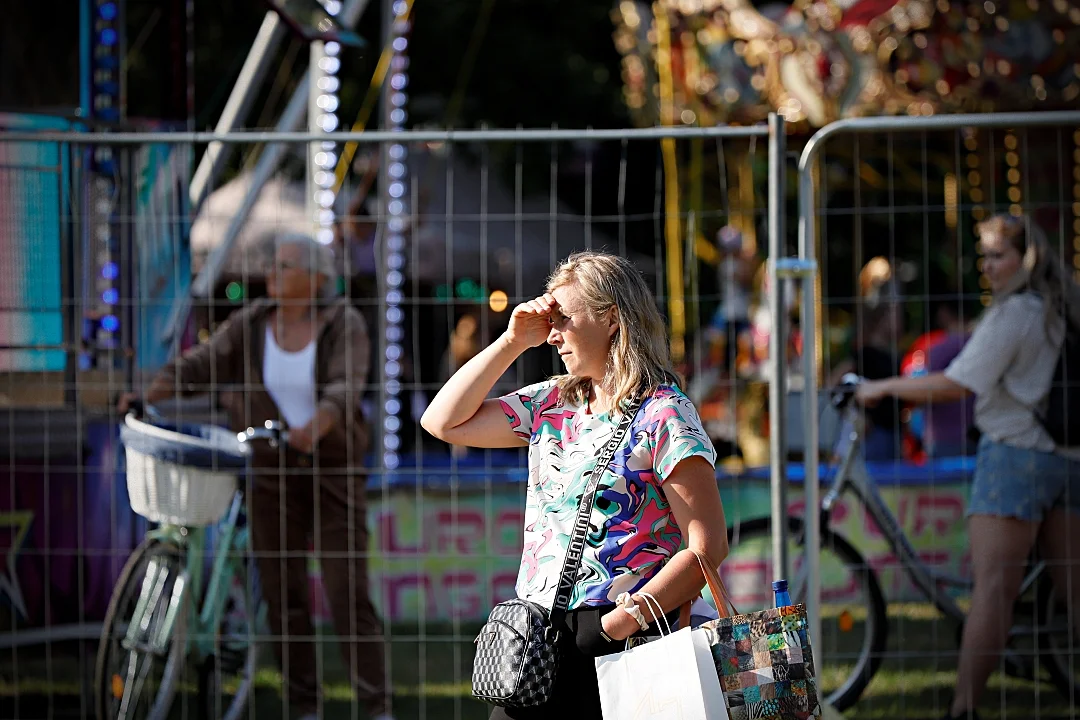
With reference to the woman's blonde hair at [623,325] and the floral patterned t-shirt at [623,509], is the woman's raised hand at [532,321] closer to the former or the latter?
the woman's blonde hair at [623,325]

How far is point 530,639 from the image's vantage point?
8.97ft

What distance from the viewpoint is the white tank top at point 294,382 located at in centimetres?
504

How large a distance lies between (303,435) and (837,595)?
7.75 ft

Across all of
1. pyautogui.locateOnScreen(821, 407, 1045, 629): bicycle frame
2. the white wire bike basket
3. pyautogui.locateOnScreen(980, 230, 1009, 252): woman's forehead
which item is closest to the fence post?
pyautogui.locateOnScreen(980, 230, 1009, 252): woman's forehead

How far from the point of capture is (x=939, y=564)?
567 centimetres

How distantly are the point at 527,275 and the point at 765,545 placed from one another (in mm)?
13101

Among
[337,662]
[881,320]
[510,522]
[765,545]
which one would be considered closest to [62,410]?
[337,662]

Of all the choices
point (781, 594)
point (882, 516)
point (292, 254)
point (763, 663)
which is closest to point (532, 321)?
point (781, 594)

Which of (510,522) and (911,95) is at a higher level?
(911,95)

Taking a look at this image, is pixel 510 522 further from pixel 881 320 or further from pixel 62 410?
pixel 881 320

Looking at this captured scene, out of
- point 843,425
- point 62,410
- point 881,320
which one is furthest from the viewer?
point 881,320

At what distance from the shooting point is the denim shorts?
15.5 ft

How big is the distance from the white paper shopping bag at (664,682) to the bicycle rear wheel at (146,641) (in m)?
2.58

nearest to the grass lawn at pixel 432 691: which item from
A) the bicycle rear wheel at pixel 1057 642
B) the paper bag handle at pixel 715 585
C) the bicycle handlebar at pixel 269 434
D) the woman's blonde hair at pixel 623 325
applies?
the bicycle rear wheel at pixel 1057 642
